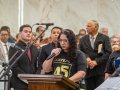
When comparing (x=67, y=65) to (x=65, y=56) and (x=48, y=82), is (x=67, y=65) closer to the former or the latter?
(x=65, y=56)

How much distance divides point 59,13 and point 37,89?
7.13m

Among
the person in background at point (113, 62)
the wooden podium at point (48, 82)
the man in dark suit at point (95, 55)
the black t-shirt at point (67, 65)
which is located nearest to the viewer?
the wooden podium at point (48, 82)

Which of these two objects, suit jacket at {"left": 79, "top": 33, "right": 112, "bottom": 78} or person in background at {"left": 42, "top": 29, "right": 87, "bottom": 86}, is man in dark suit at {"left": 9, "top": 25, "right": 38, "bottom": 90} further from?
suit jacket at {"left": 79, "top": 33, "right": 112, "bottom": 78}

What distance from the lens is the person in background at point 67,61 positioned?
221 inches

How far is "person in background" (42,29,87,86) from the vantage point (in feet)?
18.4

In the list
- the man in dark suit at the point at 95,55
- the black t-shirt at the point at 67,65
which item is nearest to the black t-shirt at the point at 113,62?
the black t-shirt at the point at 67,65

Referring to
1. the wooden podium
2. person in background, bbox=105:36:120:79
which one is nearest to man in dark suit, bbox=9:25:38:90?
person in background, bbox=105:36:120:79

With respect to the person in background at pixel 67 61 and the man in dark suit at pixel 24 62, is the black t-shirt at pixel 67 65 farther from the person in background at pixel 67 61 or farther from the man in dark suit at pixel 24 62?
the man in dark suit at pixel 24 62

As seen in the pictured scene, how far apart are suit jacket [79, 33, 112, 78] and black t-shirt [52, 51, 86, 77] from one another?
174cm

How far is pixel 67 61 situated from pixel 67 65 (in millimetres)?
64

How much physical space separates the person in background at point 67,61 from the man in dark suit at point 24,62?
93 cm

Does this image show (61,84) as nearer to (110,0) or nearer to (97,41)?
(97,41)

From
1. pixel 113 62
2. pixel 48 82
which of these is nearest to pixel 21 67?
pixel 113 62

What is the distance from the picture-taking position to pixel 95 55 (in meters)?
7.55
